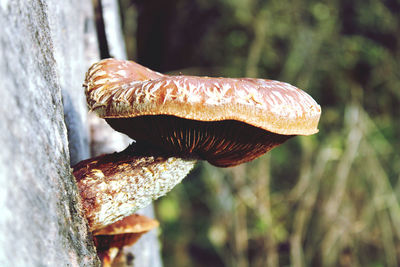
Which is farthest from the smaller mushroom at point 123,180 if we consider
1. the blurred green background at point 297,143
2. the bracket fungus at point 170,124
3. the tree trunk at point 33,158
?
the blurred green background at point 297,143

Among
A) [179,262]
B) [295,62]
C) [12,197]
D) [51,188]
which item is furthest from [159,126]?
[179,262]

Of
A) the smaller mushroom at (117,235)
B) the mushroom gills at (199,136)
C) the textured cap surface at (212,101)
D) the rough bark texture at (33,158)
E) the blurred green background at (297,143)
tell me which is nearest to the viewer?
the rough bark texture at (33,158)

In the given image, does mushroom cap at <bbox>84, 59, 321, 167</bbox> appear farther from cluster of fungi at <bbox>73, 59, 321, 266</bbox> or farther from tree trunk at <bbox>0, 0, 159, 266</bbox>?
tree trunk at <bbox>0, 0, 159, 266</bbox>

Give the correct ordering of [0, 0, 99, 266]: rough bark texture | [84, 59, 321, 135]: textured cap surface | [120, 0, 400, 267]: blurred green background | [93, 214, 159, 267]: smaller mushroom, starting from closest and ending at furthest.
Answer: [0, 0, 99, 266]: rough bark texture, [84, 59, 321, 135]: textured cap surface, [93, 214, 159, 267]: smaller mushroom, [120, 0, 400, 267]: blurred green background

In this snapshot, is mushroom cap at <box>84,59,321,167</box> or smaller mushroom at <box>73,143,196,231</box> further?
smaller mushroom at <box>73,143,196,231</box>

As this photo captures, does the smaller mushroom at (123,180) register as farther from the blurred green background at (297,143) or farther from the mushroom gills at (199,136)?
the blurred green background at (297,143)

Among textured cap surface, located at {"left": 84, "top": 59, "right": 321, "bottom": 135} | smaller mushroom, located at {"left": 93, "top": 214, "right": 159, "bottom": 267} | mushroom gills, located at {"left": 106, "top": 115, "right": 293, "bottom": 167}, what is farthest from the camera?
smaller mushroom, located at {"left": 93, "top": 214, "right": 159, "bottom": 267}

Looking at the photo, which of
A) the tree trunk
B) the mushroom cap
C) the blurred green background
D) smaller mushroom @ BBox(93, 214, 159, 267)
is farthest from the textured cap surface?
the blurred green background

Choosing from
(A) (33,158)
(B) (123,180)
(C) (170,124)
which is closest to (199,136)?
(C) (170,124)
